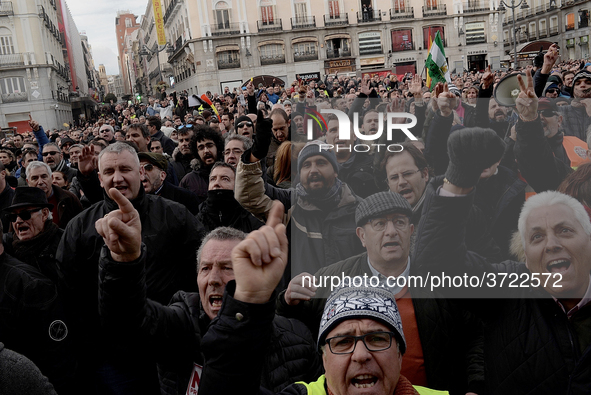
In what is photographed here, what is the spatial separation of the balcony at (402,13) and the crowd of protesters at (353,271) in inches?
1674

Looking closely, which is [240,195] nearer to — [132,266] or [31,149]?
[132,266]

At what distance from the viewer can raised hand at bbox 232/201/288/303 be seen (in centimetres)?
156

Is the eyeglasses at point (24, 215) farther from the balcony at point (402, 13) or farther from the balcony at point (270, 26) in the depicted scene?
the balcony at point (402, 13)

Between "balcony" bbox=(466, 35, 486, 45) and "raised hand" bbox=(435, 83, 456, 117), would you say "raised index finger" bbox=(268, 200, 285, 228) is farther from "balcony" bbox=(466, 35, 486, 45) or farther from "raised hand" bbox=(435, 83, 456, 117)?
"balcony" bbox=(466, 35, 486, 45)

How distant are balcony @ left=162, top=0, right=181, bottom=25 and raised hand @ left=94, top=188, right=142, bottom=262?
46057mm

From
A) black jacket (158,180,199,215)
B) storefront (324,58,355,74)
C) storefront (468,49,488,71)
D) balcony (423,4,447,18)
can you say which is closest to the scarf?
black jacket (158,180,199,215)

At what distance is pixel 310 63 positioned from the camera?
139ft

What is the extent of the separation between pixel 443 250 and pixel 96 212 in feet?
7.21

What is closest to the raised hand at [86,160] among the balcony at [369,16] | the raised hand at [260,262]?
the raised hand at [260,262]

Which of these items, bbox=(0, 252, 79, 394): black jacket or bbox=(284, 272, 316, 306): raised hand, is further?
bbox=(0, 252, 79, 394): black jacket

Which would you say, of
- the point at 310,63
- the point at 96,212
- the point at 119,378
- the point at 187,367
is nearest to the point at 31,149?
the point at 96,212

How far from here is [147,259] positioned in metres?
3.32

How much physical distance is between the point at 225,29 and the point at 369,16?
11.6 metres

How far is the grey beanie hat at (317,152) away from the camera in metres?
2.78
